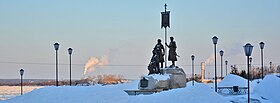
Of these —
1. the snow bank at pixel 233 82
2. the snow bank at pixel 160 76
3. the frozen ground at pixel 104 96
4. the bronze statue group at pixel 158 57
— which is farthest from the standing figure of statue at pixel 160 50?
the snow bank at pixel 233 82

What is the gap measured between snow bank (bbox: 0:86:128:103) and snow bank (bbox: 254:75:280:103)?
11483 mm

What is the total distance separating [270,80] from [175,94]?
11.9 metres

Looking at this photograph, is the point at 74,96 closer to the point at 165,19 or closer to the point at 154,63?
the point at 154,63

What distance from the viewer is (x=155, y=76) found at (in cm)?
3044

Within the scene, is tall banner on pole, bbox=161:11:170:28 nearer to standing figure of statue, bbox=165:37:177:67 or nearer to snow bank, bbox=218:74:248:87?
standing figure of statue, bbox=165:37:177:67

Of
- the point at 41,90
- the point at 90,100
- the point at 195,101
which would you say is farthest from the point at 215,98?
the point at 41,90

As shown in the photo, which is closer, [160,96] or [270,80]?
[160,96]

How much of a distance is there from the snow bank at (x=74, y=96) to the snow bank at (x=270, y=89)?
11.5 metres

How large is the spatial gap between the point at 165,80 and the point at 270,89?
6776mm

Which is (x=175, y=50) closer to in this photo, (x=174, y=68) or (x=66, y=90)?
(x=174, y=68)

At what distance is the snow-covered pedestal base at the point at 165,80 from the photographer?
3016cm

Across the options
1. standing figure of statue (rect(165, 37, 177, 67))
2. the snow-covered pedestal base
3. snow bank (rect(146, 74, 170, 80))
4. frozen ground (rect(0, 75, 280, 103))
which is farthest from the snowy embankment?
standing figure of statue (rect(165, 37, 177, 67))

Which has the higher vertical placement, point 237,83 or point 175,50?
point 175,50

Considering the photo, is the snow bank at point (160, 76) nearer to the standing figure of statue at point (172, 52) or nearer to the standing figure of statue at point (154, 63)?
the standing figure of statue at point (154, 63)
